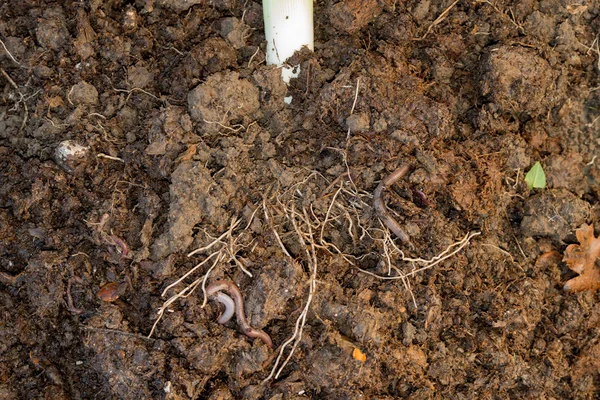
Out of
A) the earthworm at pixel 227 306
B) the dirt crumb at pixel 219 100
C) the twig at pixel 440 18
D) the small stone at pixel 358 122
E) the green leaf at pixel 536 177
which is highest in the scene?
the twig at pixel 440 18

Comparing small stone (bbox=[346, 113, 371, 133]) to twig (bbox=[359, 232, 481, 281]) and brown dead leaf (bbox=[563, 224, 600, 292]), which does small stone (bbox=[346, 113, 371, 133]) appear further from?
brown dead leaf (bbox=[563, 224, 600, 292])

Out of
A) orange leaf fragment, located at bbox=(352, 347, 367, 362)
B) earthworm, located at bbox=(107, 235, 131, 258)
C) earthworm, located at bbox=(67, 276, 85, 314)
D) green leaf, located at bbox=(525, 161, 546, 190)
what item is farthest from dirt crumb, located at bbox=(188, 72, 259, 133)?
green leaf, located at bbox=(525, 161, 546, 190)

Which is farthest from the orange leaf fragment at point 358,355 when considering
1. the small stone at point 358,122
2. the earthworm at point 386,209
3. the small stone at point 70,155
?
the small stone at point 70,155

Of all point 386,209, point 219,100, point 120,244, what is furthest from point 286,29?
point 120,244

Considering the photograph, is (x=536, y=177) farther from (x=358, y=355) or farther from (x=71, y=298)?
(x=71, y=298)

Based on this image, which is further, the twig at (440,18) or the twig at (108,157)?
the twig at (440,18)

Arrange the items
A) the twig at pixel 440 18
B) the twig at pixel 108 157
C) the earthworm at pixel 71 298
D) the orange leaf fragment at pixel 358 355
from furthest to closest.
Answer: the twig at pixel 440 18, the twig at pixel 108 157, the earthworm at pixel 71 298, the orange leaf fragment at pixel 358 355

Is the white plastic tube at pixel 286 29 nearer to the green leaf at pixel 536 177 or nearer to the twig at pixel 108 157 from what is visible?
the twig at pixel 108 157
